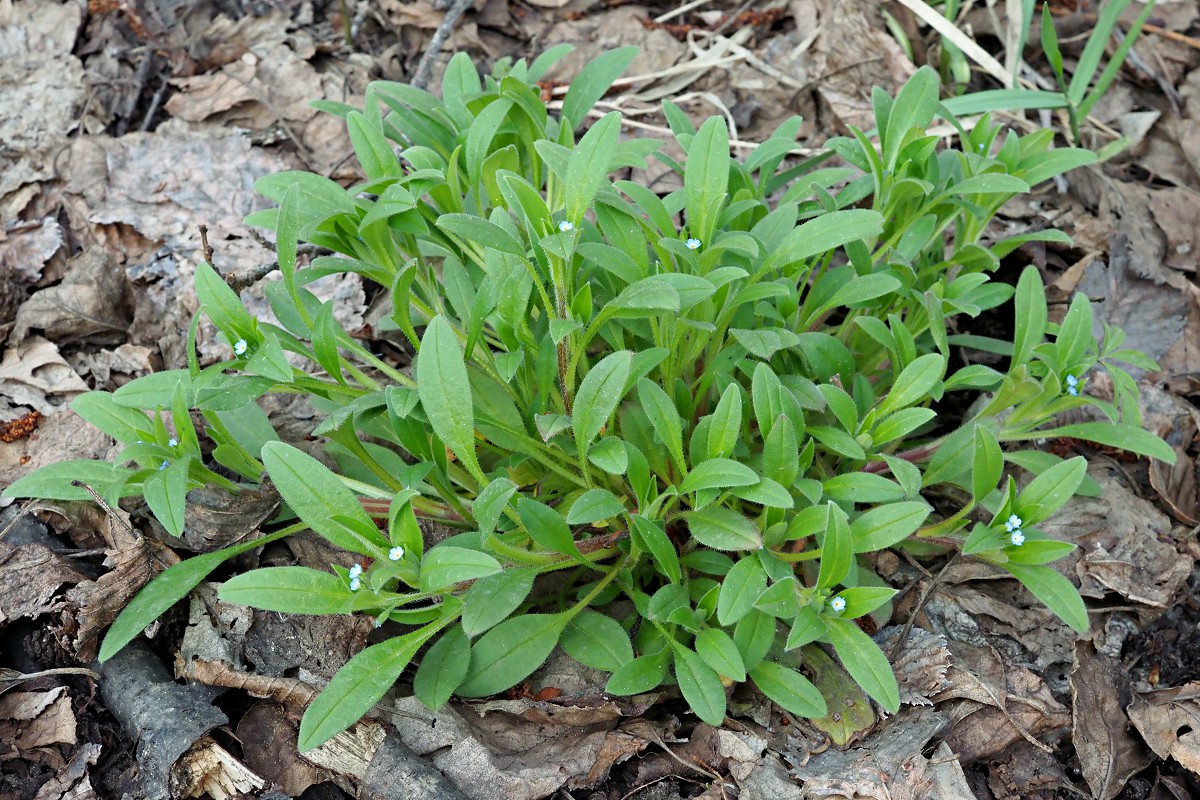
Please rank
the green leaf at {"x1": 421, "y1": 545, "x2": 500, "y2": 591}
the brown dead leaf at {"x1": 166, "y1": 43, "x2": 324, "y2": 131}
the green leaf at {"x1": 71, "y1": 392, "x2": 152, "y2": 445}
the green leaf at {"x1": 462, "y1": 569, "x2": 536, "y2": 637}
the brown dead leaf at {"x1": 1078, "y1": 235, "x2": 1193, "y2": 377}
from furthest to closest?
1. the brown dead leaf at {"x1": 166, "y1": 43, "x2": 324, "y2": 131}
2. the brown dead leaf at {"x1": 1078, "y1": 235, "x2": 1193, "y2": 377}
3. the green leaf at {"x1": 71, "y1": 392, "x2": 152, "y2": 445}
4. the green leaf at {"x1": 462, "y1": 569, "x2": 536, "y2": 637}
5. the green leaf at {"x1": 421, "y1": 545, "x2": 500, "y2": 591}

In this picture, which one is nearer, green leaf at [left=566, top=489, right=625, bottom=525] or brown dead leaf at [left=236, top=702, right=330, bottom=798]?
green leaf at [left=566, top=489, right=625, bottom=525]

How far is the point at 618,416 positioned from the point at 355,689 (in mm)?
1126

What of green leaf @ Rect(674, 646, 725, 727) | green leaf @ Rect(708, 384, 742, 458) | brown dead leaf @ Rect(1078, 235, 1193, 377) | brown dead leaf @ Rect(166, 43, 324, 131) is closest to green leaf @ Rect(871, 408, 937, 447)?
green leaf @ Rect(708, 384, 742, 458)

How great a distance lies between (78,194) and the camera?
4.03 meters

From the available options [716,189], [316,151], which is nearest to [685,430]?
[716,189]

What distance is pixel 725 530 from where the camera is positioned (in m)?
2.56

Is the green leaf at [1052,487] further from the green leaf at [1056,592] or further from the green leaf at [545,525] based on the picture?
the green leaf at [545,525]

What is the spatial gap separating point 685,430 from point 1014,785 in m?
1.35

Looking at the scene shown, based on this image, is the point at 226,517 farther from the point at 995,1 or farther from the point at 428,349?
the point at 995,1

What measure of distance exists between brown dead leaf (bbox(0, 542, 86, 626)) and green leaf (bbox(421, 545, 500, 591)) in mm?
1207

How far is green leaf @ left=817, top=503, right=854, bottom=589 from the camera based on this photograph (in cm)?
238

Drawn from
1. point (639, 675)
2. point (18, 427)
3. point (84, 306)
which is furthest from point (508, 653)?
point (84, 306)

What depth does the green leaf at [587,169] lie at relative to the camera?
2.53 meters

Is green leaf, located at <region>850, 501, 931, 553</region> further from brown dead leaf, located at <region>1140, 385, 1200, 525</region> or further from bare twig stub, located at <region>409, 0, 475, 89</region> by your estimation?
bare twig stub, located at <region>409, 0, 475, 89</region>
